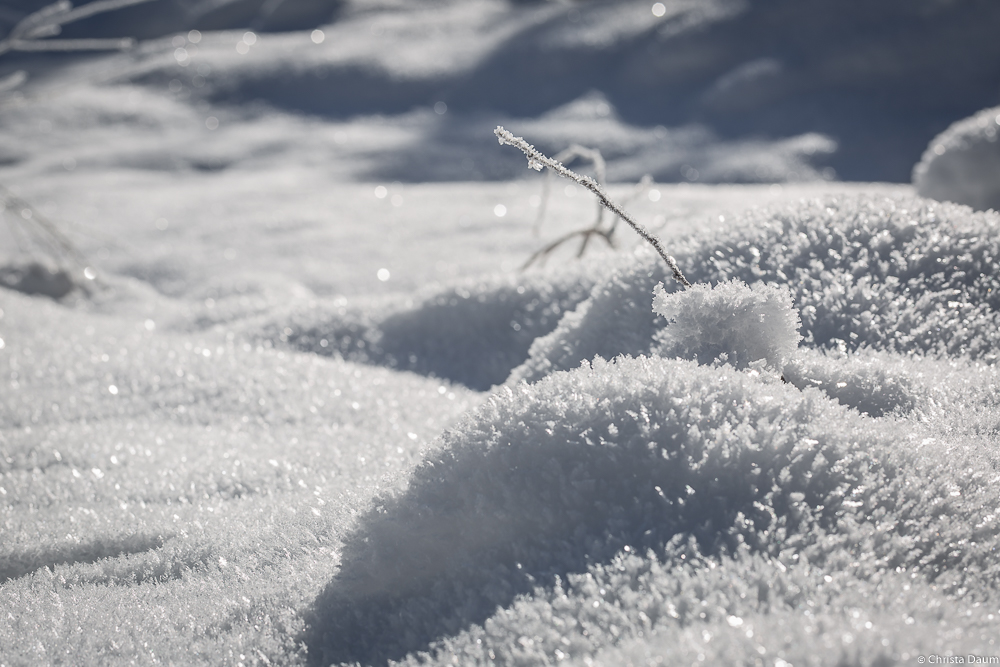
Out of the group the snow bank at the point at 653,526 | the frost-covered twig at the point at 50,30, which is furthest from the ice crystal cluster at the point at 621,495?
the frost-covered twig at the point at 50,30

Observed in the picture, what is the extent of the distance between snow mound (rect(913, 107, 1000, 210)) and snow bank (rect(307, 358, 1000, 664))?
1.08 meters

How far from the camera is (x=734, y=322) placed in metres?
0.58

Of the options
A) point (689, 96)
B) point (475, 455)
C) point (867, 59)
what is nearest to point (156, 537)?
point (475, 455)

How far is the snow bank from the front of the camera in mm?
407

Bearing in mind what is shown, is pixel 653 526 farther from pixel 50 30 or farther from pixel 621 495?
pixel 50 30

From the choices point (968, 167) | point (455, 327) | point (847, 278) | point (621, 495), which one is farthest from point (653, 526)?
Result: point (968, 167)

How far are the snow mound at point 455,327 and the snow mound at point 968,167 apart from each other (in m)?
0.88

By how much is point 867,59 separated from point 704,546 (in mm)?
3674

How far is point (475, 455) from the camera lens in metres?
0.51

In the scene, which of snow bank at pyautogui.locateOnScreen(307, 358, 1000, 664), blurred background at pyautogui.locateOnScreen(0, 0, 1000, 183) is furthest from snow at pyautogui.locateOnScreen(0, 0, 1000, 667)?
blurred background at pyautogui.locateOnScreen(0, 0, 1000, 183)

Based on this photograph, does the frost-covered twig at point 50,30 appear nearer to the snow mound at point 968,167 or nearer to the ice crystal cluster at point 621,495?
the ice crystal cluster at point 621,495

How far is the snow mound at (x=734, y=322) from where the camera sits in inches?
22.4

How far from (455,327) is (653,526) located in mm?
Result: 646

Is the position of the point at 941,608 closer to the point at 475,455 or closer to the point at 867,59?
the point at 475,455
